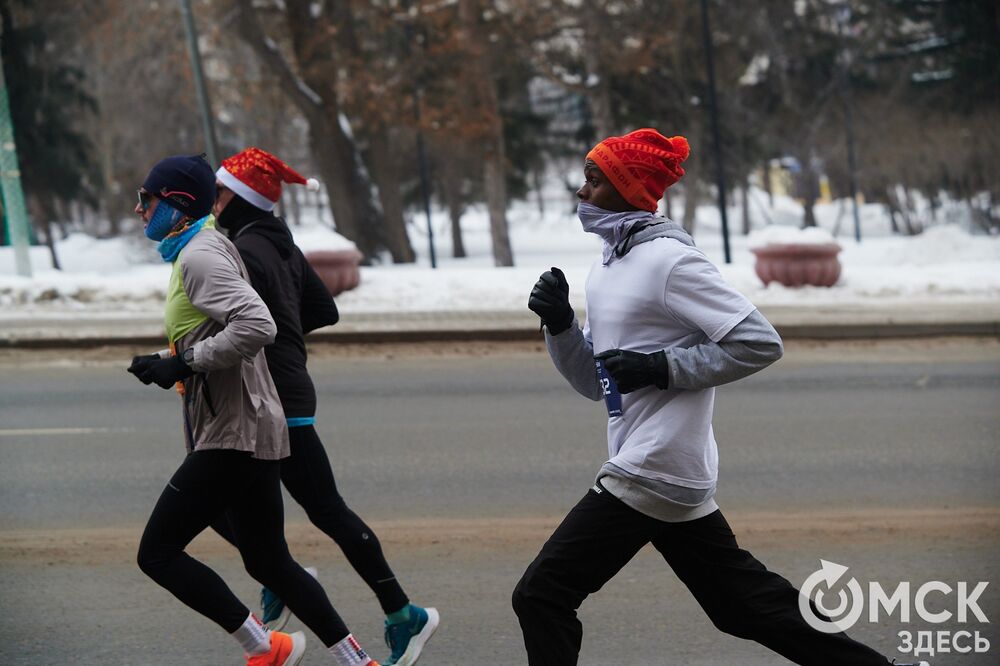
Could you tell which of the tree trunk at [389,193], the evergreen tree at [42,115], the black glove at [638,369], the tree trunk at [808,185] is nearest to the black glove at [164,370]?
the black glove at [638,369]

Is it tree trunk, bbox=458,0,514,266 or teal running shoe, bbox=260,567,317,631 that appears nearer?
teal running shoe, bbox=260,567,317,631

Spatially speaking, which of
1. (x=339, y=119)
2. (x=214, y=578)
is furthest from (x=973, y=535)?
(x=339, y=119)

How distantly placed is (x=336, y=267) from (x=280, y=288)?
12880mm

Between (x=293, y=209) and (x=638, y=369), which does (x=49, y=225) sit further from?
(x=293, y=209)

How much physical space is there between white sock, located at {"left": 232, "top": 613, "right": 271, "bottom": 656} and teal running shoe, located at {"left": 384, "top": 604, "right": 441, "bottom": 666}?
0.55 m

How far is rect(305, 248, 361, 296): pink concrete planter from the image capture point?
1691 centimetres

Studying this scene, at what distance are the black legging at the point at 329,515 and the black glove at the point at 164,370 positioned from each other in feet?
2.23

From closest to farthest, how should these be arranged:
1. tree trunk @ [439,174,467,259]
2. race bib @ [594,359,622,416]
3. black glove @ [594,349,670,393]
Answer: black glove @ [594,349,670,393]
race bib @ [594,359,622,416]
tree trunk @ [439,174,467,259]

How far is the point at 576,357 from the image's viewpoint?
3492 millimetres

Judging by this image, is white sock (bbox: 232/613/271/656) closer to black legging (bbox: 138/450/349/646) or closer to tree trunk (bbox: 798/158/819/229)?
black legging (bbox: 138/450/349/646)

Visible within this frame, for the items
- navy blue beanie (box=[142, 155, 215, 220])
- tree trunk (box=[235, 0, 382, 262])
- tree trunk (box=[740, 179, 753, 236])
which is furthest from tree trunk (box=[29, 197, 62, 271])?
navy blue beanie (box=[142, 155, 215, 220])

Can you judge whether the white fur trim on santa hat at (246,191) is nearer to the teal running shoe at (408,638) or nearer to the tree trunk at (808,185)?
the teal running shoe at (408,638)

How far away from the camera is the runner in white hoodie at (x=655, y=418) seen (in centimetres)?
316

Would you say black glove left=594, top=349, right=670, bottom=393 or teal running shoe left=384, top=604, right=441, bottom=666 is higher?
black glove left=594, top=349, right=670, bottom=393
